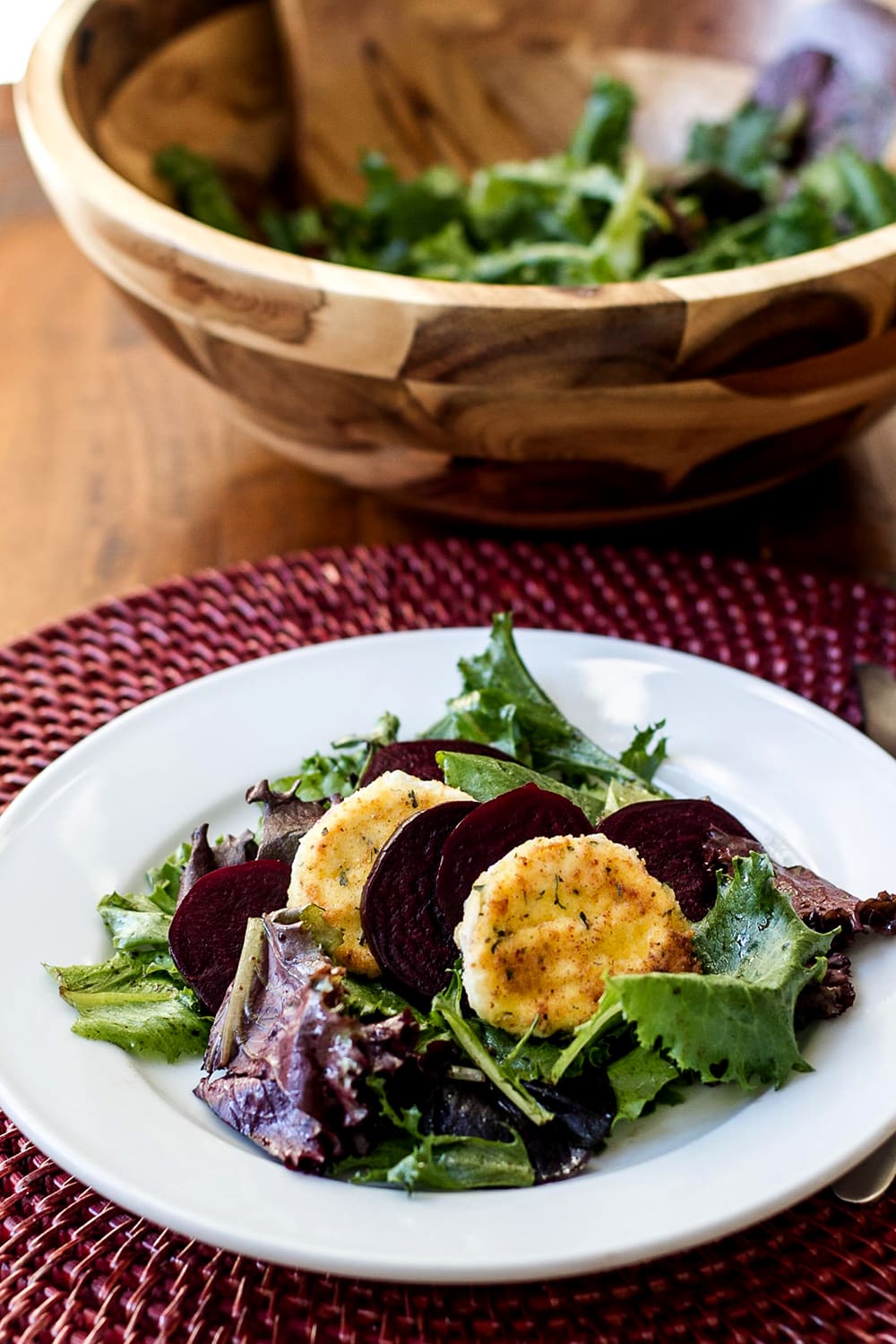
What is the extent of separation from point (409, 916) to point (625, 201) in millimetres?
1855

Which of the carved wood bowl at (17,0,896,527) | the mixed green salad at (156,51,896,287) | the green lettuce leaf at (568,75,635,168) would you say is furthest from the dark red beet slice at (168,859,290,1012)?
the green lettuce leaf at (568,75,635,168)

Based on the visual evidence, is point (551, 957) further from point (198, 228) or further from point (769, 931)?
point (198, 228)

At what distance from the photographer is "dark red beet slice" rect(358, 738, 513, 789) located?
1704 millimetres

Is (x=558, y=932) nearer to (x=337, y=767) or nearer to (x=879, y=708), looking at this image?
(x=337, y=767)

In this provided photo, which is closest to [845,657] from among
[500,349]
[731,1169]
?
[500,349]

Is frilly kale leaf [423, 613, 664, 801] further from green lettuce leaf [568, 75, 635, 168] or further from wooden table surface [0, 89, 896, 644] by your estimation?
green lettuce leaf [568, 75, 635, 168]

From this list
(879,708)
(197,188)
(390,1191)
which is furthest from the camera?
(197,188)

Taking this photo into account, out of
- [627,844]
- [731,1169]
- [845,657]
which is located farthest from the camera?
[845,657]

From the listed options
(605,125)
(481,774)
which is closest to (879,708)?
(481,774)

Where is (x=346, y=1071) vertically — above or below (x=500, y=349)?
below

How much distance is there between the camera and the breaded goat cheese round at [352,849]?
58.6 inches

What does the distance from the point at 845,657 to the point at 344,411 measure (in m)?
0.86

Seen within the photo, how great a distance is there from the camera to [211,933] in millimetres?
1479

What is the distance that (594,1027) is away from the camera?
1.33 metres
